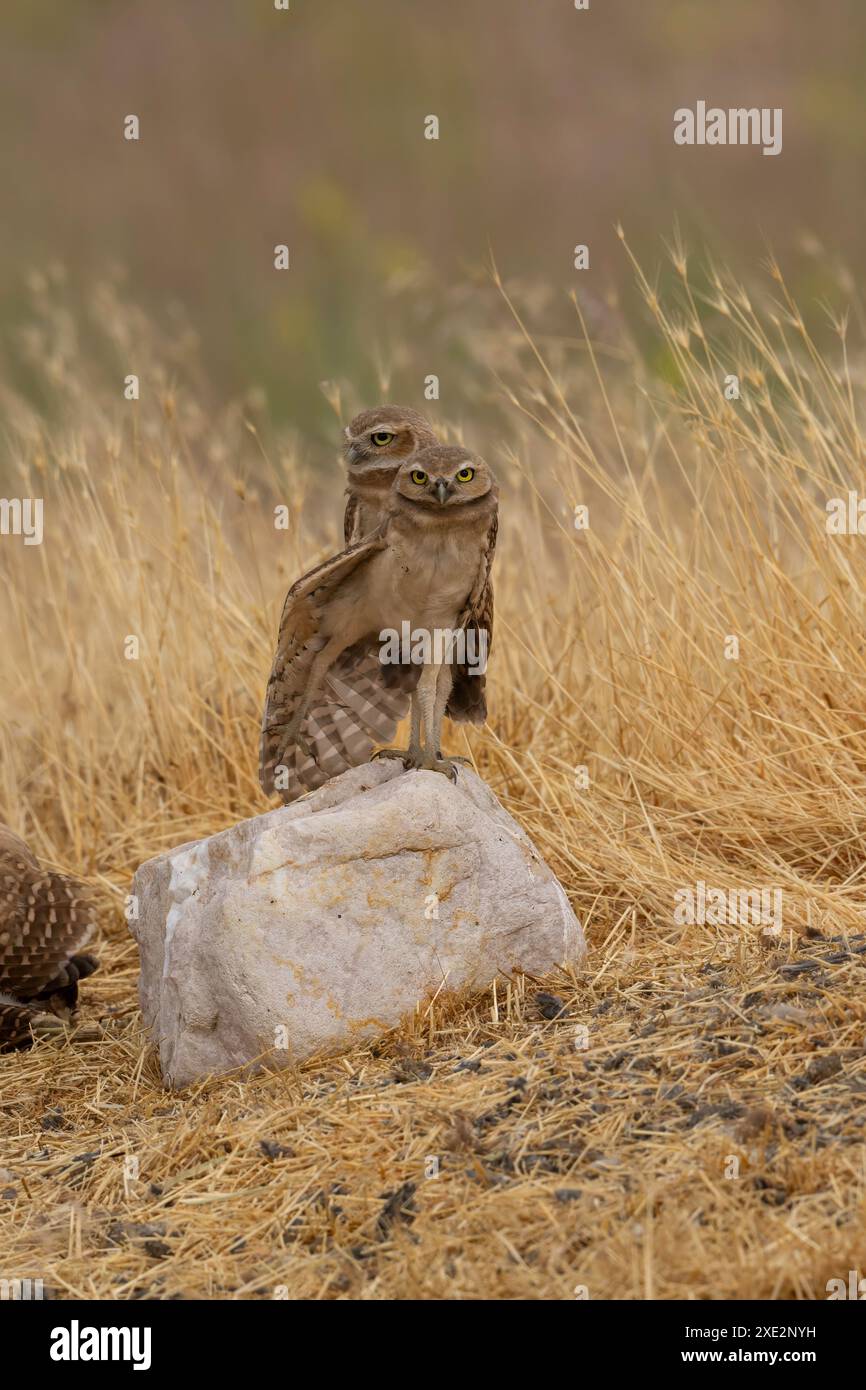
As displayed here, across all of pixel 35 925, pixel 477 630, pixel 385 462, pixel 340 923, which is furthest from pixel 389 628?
pixel 35 925

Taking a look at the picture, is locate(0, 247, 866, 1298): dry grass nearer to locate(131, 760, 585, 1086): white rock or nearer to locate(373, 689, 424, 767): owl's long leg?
locate(131, 760, 585, 1086): white rock

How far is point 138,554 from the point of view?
6.43 m

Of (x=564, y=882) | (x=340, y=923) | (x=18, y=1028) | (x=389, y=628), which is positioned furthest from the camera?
(x=564, y=882)

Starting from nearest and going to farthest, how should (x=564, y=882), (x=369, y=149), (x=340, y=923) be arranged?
(x=340, y=923), (x=564, y=882), (x=369, y=149)

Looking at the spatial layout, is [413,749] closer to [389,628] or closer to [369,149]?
[389,628]

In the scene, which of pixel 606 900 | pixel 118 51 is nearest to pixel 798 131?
pixel 118 51

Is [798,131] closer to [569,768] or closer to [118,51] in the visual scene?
[118,51]

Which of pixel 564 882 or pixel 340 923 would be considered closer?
pixel 340 923

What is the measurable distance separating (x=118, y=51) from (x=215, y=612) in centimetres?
1625

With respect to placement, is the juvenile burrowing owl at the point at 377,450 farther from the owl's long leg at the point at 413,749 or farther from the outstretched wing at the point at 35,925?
the outstretched wing at the point at 35,925

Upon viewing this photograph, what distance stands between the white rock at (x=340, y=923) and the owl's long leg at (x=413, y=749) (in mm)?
190

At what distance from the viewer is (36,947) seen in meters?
4.78

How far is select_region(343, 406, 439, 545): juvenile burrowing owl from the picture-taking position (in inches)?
181

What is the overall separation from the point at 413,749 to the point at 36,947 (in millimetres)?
1315
